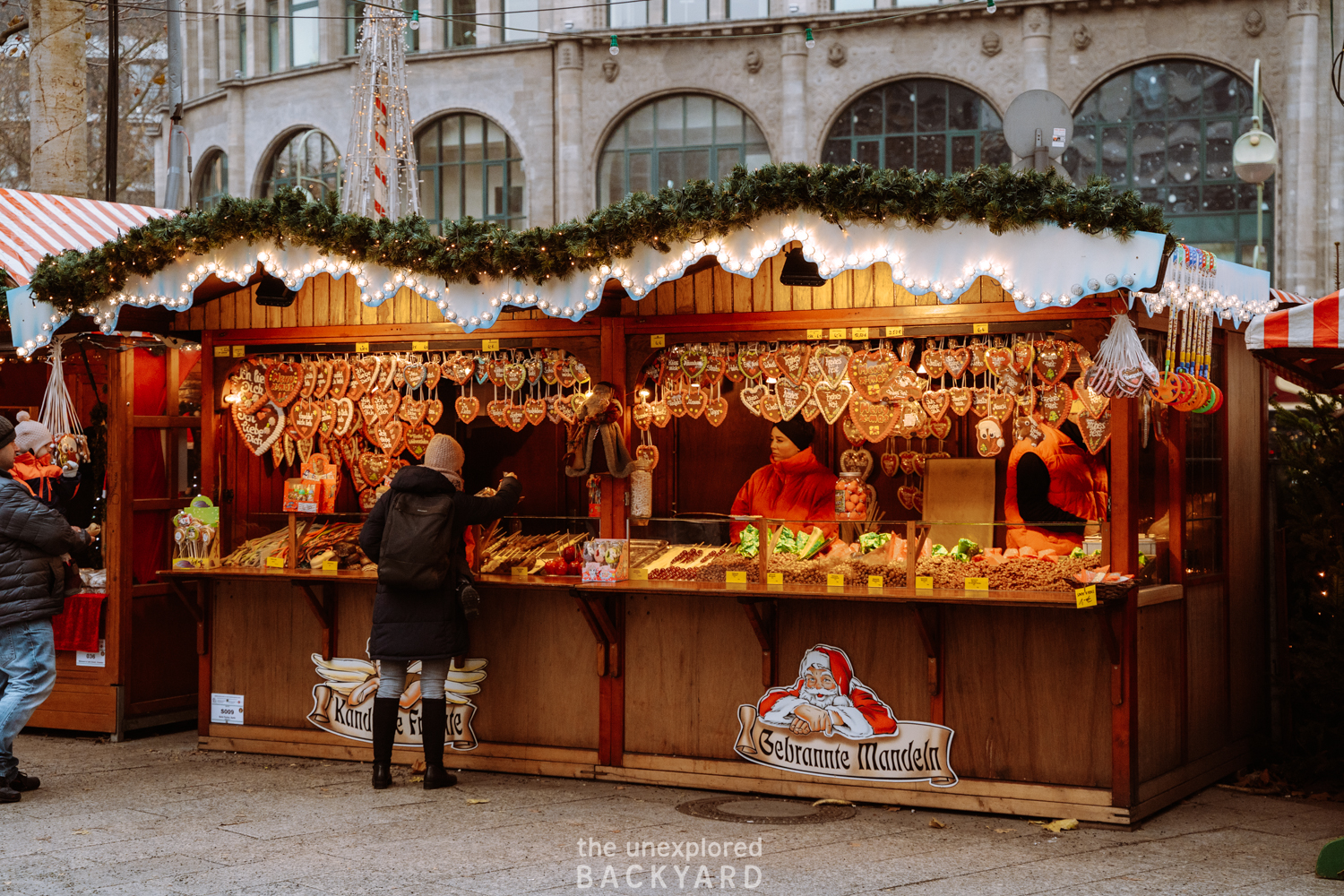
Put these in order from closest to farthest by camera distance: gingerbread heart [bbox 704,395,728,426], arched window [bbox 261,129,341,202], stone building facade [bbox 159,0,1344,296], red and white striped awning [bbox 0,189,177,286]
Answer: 1. gingerbread heart [bbox 704,395,728,426]
2. red and white striped awning [bbox 0,189,177,286]
3. stone building facade [bbox 159,0,1344,296]
4. arched window [bbox 261,129,341,202]

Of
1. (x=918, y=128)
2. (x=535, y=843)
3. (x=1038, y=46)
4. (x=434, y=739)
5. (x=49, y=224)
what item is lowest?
(x=535, y=843)

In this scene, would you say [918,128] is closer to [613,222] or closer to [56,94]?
[56,94]

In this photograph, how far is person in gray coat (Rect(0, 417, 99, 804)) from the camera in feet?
22.9

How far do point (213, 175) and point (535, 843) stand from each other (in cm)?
2905

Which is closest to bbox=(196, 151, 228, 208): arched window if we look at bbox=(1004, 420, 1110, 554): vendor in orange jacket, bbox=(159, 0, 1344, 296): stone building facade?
bbox=(159, 0, 1344, 296): stone building facade

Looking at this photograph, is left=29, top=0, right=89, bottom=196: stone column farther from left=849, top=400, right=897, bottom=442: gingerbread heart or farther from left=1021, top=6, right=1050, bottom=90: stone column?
left=1021, top=6, right=1050, bottom=90: stone column

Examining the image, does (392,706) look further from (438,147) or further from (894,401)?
(438,147)

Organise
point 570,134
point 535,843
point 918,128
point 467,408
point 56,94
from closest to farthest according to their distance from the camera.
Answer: point 535,843
point 467,408
point 56,94
point 918,128
point 570,134

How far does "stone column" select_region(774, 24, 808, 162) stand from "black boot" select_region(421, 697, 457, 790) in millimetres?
20100

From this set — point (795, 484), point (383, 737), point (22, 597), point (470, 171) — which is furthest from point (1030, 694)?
point (470, 171)

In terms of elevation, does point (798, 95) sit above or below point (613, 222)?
above

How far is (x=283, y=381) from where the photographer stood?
8805 mm

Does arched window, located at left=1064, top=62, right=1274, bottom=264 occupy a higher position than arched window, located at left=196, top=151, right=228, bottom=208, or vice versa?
arched window, located at left=196, top=151, right=228, bottom=208

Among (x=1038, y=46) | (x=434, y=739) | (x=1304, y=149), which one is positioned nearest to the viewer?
(x=434, y=739)
